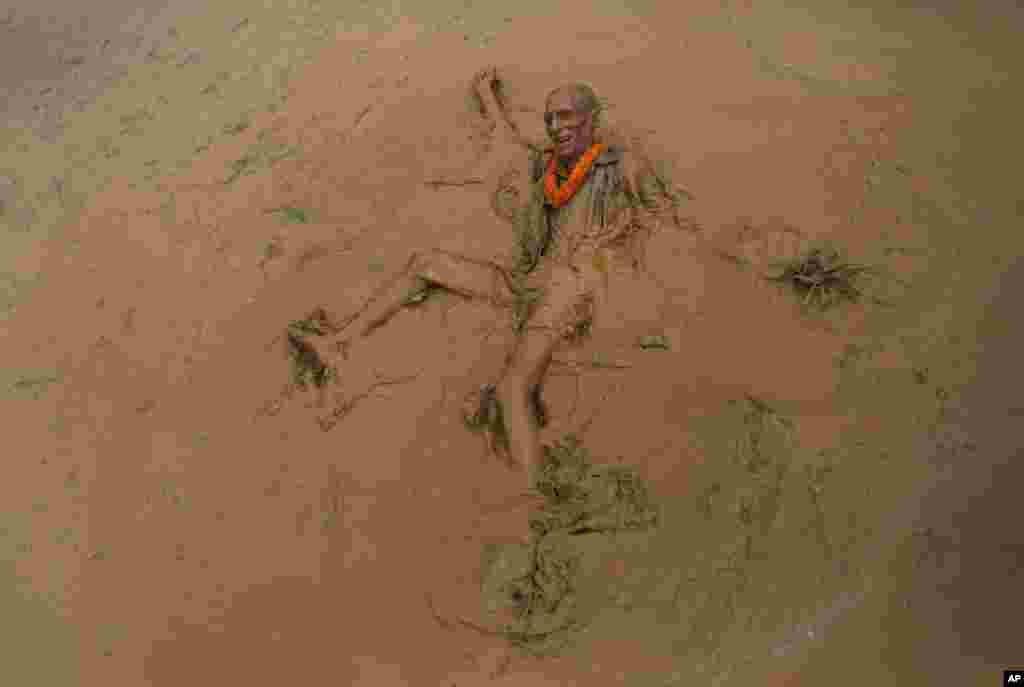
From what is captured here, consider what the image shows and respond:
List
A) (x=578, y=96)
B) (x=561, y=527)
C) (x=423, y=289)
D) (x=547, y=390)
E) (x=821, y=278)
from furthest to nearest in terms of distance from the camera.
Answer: (x=423, y=289)
(x=821, y=278)
(x=547, y=390)
(x=578, y=96)
(x=561, y=527)

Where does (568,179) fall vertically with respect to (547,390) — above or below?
above

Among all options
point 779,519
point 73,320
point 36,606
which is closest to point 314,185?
point 73,320

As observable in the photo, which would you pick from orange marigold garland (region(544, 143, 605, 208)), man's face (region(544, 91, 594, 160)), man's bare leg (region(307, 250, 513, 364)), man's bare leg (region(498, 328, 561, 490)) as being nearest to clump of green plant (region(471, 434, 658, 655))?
man's bare leg (region(498, 328, 561, 490))

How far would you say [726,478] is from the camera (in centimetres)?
381

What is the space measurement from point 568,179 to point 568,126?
0.26m

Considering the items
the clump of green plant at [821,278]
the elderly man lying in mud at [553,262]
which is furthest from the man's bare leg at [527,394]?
the clump of green plant at [821,278]

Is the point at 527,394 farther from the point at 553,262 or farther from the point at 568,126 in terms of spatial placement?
the point at 568,126

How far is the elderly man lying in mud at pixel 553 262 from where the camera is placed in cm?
396

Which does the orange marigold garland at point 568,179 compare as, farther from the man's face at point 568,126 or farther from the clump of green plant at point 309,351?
the clump of green plant at point 309,351

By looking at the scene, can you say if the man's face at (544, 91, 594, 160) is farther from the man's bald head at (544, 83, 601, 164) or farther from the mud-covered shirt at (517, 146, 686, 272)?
the mud-covered shirt at (517, 146, 686, 272)

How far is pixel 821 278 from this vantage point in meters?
4.13

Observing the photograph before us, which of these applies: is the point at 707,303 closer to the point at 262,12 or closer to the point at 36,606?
the point at 36,606

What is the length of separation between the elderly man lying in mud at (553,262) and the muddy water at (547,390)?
130 millimetres

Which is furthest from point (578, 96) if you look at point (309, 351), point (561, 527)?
point (561, 527)
